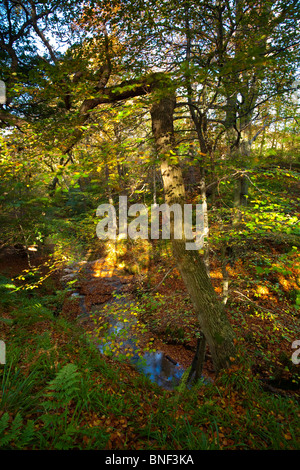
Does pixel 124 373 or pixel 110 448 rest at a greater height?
pixel 110 448

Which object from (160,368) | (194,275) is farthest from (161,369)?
(194,275)

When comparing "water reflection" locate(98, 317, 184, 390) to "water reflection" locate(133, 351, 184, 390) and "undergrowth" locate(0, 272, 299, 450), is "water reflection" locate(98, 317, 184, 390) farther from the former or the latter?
"undergrowth" locate(0, 272, 299, 450)

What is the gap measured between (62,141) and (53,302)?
24.8 feet

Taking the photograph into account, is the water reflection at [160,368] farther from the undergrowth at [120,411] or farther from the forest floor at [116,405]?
the undergrowth at [120,411]

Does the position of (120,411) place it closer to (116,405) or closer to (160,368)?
(116,405)

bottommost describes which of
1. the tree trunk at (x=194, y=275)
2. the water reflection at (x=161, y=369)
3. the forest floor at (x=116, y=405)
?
the water reflection at (x=161, y=369)

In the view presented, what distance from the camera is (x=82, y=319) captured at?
770 centimetres

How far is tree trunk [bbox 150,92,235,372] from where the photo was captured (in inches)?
137

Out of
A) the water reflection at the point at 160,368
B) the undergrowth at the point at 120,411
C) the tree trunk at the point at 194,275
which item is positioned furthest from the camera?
the water reflection at the point at 160,368

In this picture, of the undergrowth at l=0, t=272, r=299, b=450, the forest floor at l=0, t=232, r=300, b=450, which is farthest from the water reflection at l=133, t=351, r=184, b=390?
the undergrowth at l=0, t=272, r=299, b=450

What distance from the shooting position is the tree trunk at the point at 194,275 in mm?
3486

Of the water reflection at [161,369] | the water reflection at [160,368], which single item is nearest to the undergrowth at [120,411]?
the water reflection at [160,368]
